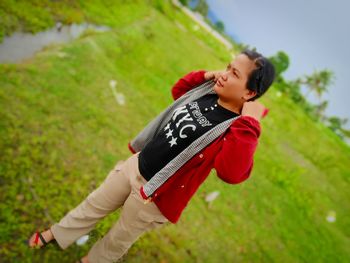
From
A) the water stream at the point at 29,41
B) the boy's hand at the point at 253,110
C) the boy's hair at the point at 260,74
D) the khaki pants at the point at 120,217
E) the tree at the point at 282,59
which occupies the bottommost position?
the tree at the point at 282,59

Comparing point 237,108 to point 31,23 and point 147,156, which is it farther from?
point 31,23

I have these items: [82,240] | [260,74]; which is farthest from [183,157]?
[82,240]

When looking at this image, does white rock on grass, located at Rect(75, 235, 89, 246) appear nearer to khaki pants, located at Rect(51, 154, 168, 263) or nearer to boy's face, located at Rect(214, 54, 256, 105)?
khaki pants, located at Rect(51, 154, 168, 263)

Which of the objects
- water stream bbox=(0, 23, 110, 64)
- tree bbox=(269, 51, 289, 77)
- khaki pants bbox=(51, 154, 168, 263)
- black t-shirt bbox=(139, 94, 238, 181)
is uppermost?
black t-shirt bbox=(139, 94, 238, 181)

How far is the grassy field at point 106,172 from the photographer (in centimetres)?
303

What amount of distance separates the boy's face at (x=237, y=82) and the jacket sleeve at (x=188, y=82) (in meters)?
0.48

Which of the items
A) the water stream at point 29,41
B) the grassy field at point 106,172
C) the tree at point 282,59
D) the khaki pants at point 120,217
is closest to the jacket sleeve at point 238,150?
the khaki pants at point 120,217

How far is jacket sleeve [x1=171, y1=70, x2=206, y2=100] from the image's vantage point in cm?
236

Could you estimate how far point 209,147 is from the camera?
186 cm

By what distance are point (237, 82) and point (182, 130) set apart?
1.53 ft

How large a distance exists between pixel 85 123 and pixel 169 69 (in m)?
6.58

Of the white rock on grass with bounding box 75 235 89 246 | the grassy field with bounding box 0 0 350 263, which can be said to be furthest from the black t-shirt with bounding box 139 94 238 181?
the grassy field with bounding box 0 0 350 263

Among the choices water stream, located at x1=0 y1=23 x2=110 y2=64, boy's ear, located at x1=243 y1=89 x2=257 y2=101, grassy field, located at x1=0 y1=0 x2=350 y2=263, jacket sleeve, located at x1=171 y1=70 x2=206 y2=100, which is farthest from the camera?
water stream, located at x1=0 y1=23 x2=110 y2=64

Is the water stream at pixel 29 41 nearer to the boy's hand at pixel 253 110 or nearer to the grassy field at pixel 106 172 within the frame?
the grassy field at pixel 106 172
